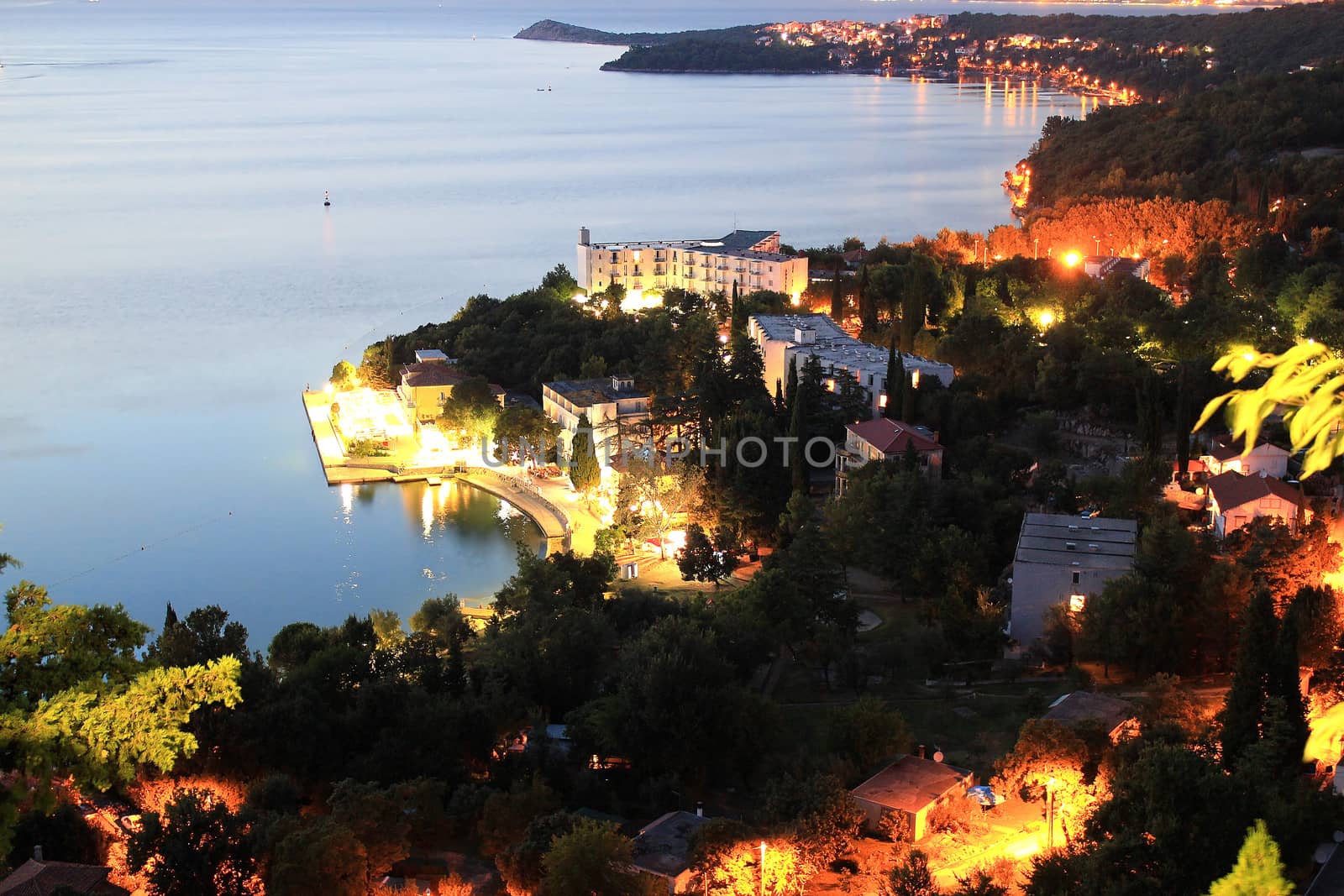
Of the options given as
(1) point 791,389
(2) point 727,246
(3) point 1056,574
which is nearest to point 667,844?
(3) point 1056,574

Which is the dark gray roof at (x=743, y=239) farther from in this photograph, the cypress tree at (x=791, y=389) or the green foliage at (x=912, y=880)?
the green foliage at (x=912, y=880)

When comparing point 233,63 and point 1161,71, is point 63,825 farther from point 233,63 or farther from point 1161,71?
point 233,63

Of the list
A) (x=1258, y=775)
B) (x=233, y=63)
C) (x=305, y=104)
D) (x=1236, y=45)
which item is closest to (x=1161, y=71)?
(x=1236, y=45)

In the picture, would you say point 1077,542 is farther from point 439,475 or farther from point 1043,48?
point 1043,48

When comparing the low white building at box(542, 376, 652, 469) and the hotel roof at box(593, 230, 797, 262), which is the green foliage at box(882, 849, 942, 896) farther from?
the hotel roof at box(593, 230, 797, 262)

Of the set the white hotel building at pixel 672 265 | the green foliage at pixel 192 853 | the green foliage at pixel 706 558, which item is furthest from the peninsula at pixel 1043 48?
the green foliage at pixel 192 853
